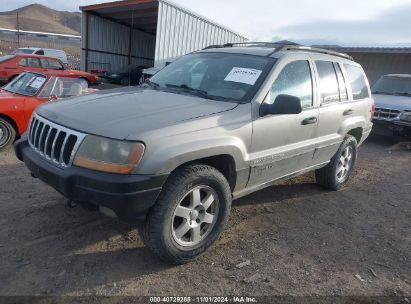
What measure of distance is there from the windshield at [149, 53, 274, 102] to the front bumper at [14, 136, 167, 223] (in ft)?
4.21

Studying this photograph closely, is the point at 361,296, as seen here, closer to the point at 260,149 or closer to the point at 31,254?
the point at 260,149

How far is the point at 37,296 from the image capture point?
2658 millimetres

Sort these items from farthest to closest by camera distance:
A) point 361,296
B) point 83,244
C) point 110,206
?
point 83,244 < point 361,296 < point 110,206

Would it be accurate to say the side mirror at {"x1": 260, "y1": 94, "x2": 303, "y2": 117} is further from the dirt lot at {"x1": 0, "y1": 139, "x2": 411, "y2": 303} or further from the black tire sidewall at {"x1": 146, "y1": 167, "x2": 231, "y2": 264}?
the dirt lot at {"x1": 0, "y1": 139, "x2": 411, "y2": 303}

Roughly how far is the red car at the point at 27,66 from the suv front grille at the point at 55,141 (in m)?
10.7

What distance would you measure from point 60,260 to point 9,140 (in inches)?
156

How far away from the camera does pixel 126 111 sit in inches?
119

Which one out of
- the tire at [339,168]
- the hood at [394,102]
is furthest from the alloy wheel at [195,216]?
the hood at [394,102]

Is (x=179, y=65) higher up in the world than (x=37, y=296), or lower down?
higher up

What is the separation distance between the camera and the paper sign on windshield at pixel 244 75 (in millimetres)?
3615

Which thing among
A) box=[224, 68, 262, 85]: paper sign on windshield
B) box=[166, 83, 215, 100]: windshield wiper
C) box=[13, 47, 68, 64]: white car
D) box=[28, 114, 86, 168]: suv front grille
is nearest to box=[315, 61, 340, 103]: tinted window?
box=[224, 68, 262, 85]: paper sign on windshield

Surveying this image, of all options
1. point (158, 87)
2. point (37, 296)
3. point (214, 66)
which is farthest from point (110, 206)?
point (214, 66)

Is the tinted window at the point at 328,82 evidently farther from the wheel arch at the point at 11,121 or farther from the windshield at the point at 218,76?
the wheel arch at the point at 11,121

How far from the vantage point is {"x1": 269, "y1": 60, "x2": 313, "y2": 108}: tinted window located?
3.72 m
